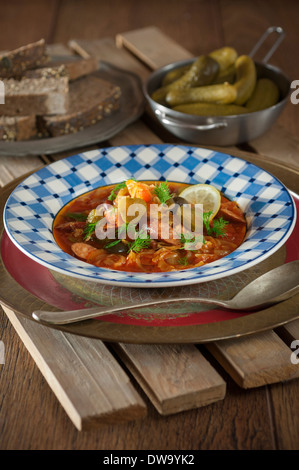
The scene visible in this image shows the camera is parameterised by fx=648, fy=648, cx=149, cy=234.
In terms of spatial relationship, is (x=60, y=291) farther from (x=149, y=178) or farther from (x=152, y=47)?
(x=152, y=47)

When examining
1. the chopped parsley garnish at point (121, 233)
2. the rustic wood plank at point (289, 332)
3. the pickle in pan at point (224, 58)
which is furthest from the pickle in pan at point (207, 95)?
the rustic wood plank at point (289, 332)

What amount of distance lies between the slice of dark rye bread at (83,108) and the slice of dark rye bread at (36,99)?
39 mm

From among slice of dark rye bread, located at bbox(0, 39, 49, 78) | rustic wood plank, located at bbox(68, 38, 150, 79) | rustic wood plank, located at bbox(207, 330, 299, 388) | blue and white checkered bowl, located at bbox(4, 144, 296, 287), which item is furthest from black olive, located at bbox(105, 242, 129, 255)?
rustic wood plank, located at bbox(68, 38, 150, 79)

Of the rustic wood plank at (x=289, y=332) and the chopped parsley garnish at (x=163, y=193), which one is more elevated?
the chopped parsley garnish at (x=163, y=193)

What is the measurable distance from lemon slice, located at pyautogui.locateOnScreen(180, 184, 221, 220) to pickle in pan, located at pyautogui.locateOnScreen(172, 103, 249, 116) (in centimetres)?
51

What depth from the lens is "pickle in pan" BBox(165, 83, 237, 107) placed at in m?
2.30

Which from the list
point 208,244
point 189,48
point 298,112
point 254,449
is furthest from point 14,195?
point 189,48

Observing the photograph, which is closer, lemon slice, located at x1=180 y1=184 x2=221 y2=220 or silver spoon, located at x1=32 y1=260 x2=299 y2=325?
silver spoon, located at x1=32 y1=260 x2=299 y2=325

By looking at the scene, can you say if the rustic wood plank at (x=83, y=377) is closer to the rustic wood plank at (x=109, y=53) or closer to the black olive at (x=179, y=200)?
the black olive at (x=179, y=200)

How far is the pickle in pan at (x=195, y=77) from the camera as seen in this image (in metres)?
2.40

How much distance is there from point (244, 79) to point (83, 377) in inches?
55.7

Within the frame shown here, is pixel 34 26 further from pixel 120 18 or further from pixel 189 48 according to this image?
pixel 189 48

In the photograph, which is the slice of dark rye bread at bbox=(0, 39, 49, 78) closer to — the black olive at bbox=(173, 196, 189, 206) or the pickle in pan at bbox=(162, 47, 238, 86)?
the pickle in pan at bbox=(162, 47, 238, 86)

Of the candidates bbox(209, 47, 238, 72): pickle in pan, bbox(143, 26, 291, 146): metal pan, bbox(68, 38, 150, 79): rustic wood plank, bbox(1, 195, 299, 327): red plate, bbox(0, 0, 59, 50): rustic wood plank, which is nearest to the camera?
bbox(1, 195, 299, 327): red plate
